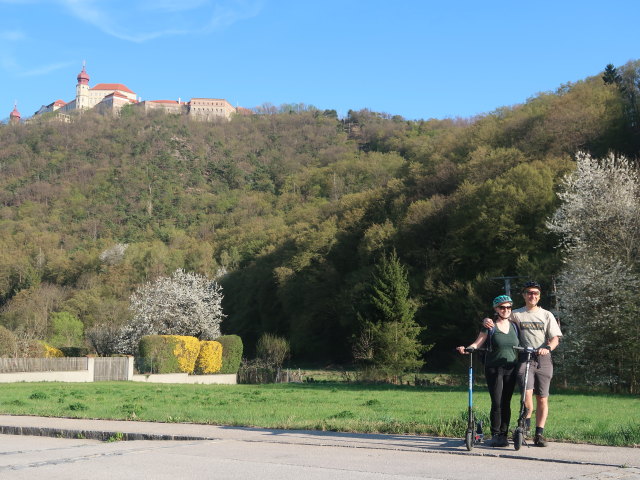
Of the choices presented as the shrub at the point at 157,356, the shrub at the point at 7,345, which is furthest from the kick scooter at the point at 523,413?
the shrub at the point at 7,345

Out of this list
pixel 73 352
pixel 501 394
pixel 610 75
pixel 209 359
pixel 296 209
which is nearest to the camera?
pixel 501 394

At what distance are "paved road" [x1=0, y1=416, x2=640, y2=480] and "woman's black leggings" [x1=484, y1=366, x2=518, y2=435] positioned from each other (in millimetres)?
374

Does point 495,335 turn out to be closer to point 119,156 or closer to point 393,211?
point 393,211

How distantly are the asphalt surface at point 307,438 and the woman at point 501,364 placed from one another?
0.40 m

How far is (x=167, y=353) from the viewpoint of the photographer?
4238cm

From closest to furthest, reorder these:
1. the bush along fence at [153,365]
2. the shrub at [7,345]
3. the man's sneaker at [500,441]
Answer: the man's sneaker at [500,441] < the bush along fence at [153,365] < the shrub at [7,345]

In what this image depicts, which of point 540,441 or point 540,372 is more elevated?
point 540,372

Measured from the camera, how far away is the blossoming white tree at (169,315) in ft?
196

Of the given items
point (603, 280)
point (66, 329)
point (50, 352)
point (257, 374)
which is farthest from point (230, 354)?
point (66, 329)

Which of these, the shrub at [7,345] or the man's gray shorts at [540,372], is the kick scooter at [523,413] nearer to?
the man's gray shorts at [540,372]

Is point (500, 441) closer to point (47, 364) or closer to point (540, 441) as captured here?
point (540, 441)

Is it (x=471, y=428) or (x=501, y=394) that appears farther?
(x=501, y=394)

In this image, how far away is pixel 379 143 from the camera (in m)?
133

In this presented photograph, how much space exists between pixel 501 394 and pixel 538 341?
0.81m
